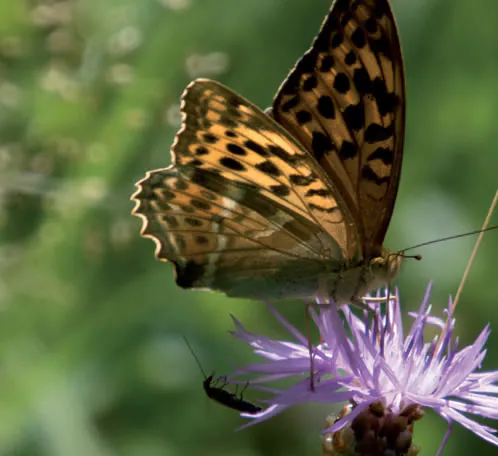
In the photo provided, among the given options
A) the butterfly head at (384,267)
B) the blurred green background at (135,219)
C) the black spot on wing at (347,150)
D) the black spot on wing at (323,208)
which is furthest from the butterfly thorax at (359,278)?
the blurred green background at (135,219)

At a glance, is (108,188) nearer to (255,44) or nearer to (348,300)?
(255,44)

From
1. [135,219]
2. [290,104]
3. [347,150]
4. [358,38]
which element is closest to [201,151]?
[290,104]

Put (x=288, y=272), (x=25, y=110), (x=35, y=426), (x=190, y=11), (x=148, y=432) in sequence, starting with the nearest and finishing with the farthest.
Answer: (x=288, y=272) < (x=35, y=426) < (x=148, y=432) < (x=25, y=110) < (x=190, y=11)

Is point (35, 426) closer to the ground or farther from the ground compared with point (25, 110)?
closer to the ground

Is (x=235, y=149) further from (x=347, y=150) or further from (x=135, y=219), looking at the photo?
(x=135, y=219)

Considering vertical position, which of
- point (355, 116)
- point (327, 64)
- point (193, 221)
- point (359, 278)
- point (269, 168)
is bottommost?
point (359, 278)

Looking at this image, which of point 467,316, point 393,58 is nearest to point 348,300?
point 393,58
